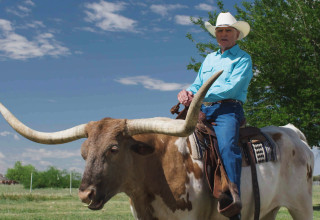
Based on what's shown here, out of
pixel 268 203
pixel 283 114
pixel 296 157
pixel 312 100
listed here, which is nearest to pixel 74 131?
pixel 268 203

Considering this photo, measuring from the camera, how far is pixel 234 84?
4.96 m

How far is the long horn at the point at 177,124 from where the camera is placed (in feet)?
12.7

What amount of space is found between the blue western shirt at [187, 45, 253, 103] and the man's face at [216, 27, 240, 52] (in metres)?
0.09

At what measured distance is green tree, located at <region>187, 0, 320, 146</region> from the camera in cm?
1906

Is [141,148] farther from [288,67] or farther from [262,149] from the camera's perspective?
[288,67]

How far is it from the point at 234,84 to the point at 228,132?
62 cm

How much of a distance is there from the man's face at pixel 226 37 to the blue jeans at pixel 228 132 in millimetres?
871

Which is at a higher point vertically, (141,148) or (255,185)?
(141,148)

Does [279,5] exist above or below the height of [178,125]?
above

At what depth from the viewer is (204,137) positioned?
4898 millimetres

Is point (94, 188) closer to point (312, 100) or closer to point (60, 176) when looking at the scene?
point (312, 100)

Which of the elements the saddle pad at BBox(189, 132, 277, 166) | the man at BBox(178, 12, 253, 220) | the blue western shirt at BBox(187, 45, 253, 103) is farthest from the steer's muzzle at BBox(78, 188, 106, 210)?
the saddle pad at BBox(189, 132, 277, 166)

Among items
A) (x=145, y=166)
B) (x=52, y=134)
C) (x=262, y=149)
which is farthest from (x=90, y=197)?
(x=262, y=149)

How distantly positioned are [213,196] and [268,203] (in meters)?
1.17
